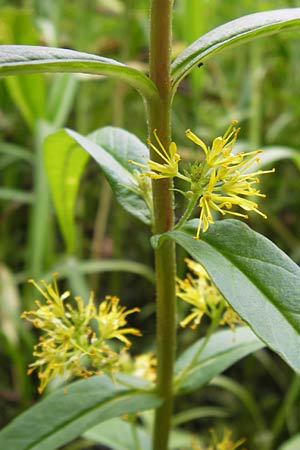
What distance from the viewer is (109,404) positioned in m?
0.61

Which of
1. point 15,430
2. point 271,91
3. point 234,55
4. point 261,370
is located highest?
point 234,55

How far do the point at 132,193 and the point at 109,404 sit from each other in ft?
0.68

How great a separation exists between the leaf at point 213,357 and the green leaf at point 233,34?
30 centimetres

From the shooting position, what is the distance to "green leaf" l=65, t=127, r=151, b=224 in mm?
576

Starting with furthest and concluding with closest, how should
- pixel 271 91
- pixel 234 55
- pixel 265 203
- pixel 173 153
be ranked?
1. pixel 234 55
2. pixel 271 91
3. pixel 265 203
4. pixel 173 153

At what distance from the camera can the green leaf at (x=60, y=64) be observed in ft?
1.36

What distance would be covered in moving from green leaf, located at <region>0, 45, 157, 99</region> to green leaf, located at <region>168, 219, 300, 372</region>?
0.40 ft

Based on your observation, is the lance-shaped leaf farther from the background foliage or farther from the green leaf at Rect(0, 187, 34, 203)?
the green leaf at Rect(0, 187, 34, 203)

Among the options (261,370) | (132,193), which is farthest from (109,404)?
(261,370)

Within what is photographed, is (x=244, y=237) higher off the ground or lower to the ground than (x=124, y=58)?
lower

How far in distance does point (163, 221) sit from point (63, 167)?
241 millimetres

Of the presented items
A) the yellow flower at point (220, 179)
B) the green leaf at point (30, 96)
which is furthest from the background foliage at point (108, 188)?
the yellow flower at point (220, 179)

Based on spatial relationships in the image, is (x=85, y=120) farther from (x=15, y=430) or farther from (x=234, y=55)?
(x=15, y=430)

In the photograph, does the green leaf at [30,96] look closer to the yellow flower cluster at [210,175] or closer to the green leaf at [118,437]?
the green leaf at [118,437]
